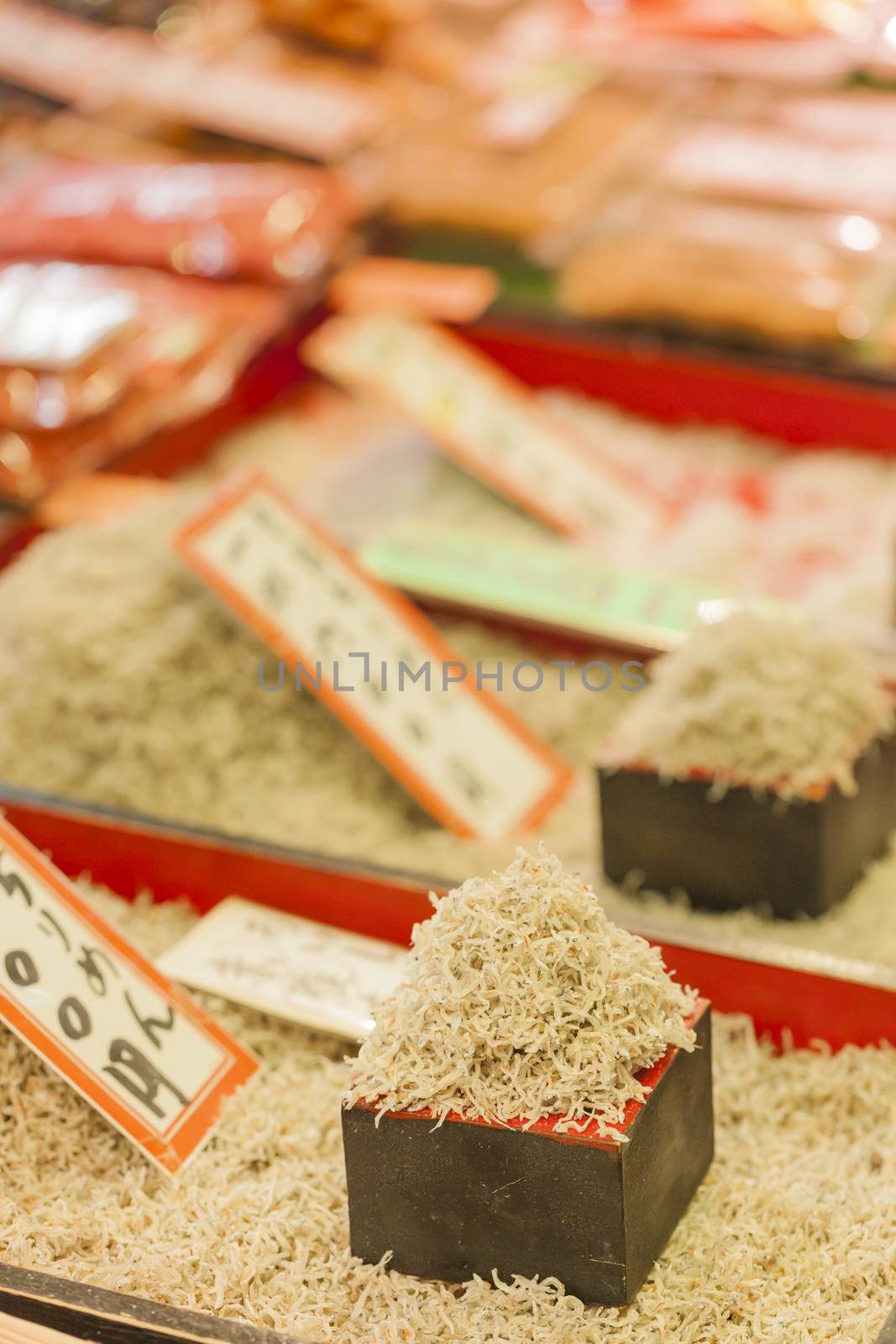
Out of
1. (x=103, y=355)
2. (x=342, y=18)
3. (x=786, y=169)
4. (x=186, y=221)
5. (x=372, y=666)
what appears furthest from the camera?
(x=342, y=18)

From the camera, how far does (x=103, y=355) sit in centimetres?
228

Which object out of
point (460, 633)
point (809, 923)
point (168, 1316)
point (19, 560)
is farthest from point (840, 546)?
point (168, 1316)

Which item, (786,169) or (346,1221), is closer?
(346,1221)

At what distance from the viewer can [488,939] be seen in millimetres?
1003

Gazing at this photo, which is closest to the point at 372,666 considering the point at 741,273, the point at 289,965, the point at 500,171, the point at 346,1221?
the point at 289,965

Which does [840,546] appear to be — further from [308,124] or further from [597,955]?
[308,124]

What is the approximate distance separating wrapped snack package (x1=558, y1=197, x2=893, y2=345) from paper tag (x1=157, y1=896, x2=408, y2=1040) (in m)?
1.44

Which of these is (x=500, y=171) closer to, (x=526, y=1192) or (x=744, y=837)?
(x=744, y=837)

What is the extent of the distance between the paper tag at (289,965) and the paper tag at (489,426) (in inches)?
36.2

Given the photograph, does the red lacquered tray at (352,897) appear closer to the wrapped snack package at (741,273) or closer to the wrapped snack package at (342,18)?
the wrapped snack package at (741,273)

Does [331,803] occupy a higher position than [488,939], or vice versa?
[488,939]

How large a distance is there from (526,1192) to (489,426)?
1.47 m

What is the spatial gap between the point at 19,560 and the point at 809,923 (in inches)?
42.4

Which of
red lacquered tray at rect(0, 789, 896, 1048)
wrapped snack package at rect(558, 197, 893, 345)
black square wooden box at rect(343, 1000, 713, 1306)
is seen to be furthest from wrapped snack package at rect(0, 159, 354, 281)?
black square wooden box at rect(343, 1000, 713, 1306)
